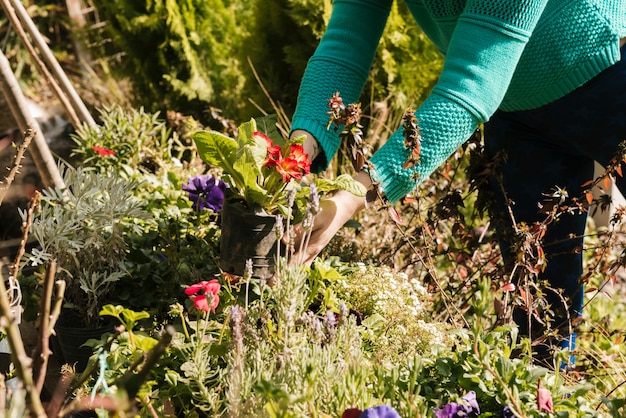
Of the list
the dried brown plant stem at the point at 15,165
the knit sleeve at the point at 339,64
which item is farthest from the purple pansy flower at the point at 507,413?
the dried brown plant stem at the point at 15,165

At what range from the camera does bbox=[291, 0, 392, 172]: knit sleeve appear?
1.79m

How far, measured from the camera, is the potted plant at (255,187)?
151 centimetres

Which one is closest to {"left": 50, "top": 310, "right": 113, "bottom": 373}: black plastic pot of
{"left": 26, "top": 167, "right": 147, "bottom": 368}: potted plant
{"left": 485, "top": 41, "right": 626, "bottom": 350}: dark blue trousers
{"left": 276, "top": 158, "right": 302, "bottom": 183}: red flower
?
{"left": 26, "top": 167, "right": 147, "bottom": 368}: potted plant

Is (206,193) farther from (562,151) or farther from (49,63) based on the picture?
(49,63)

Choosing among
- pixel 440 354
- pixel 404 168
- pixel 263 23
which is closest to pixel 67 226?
pixel 404 168

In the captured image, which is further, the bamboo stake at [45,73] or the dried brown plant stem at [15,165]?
the bamboo stake at [45,73]

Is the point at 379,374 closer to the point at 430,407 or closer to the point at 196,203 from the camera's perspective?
the point at 430,407

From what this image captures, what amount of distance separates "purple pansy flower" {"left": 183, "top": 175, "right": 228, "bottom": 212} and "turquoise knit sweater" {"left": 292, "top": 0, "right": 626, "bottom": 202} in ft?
1.11

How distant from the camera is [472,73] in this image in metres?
1.52

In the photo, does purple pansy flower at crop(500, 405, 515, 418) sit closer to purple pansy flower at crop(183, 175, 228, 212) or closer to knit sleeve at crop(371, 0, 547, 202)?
knit sleeve at crop(371, 0, 547, 202)

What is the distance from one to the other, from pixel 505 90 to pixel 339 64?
482 mm

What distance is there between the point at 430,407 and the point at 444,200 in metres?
1.18

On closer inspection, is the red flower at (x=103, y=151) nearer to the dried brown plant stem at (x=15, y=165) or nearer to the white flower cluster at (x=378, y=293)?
the dried brown plant stem at (x=15, y=165)

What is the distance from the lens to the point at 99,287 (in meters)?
1.74
